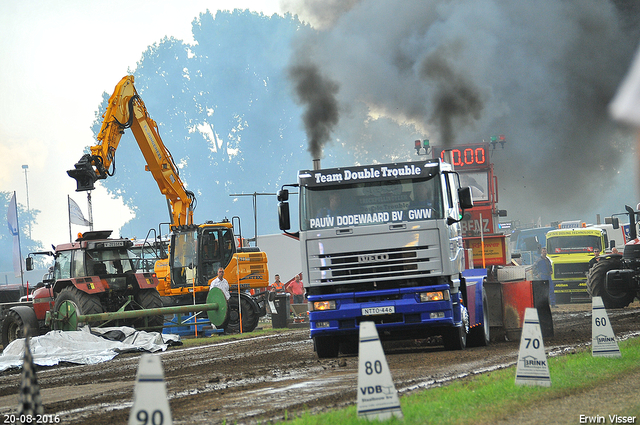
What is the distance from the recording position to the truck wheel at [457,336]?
13.7 metres

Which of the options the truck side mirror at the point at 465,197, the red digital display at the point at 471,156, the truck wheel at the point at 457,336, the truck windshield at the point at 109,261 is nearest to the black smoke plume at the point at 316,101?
the red digital display at the point at 471,156

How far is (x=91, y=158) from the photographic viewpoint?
69.8ft

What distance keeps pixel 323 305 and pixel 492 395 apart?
5247mm

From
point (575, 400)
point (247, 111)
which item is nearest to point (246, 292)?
point (575, 400)

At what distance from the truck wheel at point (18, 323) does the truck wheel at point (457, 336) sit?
1020cm

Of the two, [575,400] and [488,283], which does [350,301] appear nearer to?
[488,283]

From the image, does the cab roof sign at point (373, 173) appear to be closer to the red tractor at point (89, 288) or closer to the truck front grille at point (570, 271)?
the red tractor at point (89, 288)

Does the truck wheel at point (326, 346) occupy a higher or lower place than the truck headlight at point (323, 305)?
lower

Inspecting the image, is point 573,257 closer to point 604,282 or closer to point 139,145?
point 604,282

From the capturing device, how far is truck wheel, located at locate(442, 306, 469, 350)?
13.7 metres

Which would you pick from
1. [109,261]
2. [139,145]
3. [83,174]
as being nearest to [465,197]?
[109,261]

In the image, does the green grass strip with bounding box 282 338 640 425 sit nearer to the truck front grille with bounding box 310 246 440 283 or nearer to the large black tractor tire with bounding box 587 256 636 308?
the truck front grille with bounding box 310 246 440 283

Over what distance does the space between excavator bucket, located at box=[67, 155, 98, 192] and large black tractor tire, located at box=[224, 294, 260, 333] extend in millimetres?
5327

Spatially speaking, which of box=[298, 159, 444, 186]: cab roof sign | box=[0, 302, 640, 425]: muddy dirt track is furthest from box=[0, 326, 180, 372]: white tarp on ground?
box=[298, 159, 444, 186]: cab roof sign
